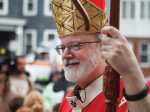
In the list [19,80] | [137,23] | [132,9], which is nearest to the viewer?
[19,80]

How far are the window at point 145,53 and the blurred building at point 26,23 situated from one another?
6751 millimetres

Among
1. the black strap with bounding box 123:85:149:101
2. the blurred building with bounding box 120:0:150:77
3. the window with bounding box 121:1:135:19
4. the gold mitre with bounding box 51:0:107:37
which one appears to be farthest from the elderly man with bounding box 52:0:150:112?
the window with bounding box 121:1:135:19

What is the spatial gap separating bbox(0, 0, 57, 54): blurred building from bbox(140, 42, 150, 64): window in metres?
6.75

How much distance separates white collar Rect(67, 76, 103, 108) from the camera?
2689 millimetres

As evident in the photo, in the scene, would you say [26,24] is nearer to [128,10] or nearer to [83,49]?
[128,10]

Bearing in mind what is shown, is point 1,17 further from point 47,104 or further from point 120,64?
point 120,64

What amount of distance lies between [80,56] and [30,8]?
32769mm

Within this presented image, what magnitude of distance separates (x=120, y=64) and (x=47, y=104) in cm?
439

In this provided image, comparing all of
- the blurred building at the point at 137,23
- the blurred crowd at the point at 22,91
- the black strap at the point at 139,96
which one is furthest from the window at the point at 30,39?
the black strap at the point at 139,96

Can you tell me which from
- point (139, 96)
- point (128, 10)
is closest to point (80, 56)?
point (139, 96)

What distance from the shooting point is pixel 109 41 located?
6.36ft

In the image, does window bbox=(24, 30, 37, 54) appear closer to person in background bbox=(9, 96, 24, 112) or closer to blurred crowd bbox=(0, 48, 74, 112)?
blurred crowd bbox=(0, 48, 74, 112)

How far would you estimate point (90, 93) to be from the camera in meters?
2.71

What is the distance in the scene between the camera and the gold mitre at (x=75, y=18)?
2.59 meters
